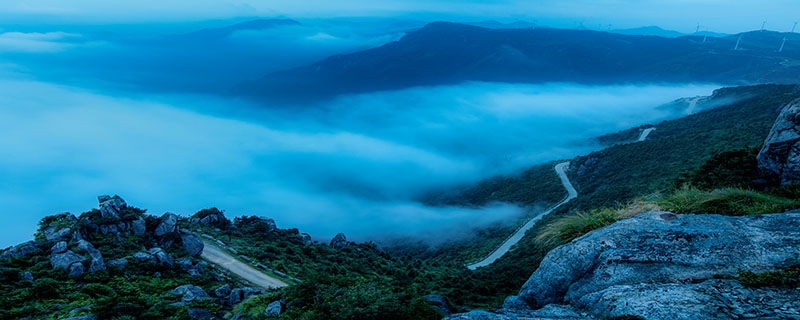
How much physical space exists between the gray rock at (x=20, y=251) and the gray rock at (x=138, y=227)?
207 inches

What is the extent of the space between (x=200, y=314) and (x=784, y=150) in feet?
79.7

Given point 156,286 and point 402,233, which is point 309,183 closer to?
point 402,233

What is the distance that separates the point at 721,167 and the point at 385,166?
178864 millimetres

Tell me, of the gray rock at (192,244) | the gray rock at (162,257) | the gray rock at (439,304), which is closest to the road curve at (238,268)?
the gray rock at (192,244)

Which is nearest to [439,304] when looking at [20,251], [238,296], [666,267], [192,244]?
[666,267]

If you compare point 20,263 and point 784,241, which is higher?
point 784,241

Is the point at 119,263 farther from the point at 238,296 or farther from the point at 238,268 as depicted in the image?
the point at 238,296

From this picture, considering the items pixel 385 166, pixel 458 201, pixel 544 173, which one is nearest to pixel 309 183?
pixel 385 166

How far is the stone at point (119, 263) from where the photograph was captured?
21020 millimetres

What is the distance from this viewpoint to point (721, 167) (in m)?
16.7

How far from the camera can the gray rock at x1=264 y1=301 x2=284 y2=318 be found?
1284 cm

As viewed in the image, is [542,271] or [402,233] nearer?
[542,271]

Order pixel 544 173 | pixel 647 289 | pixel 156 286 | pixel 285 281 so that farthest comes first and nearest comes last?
1. pixel 544 173
2. pixel 285 281
3. pixel 156 286
4. pixel 647 289

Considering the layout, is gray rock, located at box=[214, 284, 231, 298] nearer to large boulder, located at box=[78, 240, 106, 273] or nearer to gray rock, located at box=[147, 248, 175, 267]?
gray rock, located at box=[147, 248, 175, 267]
